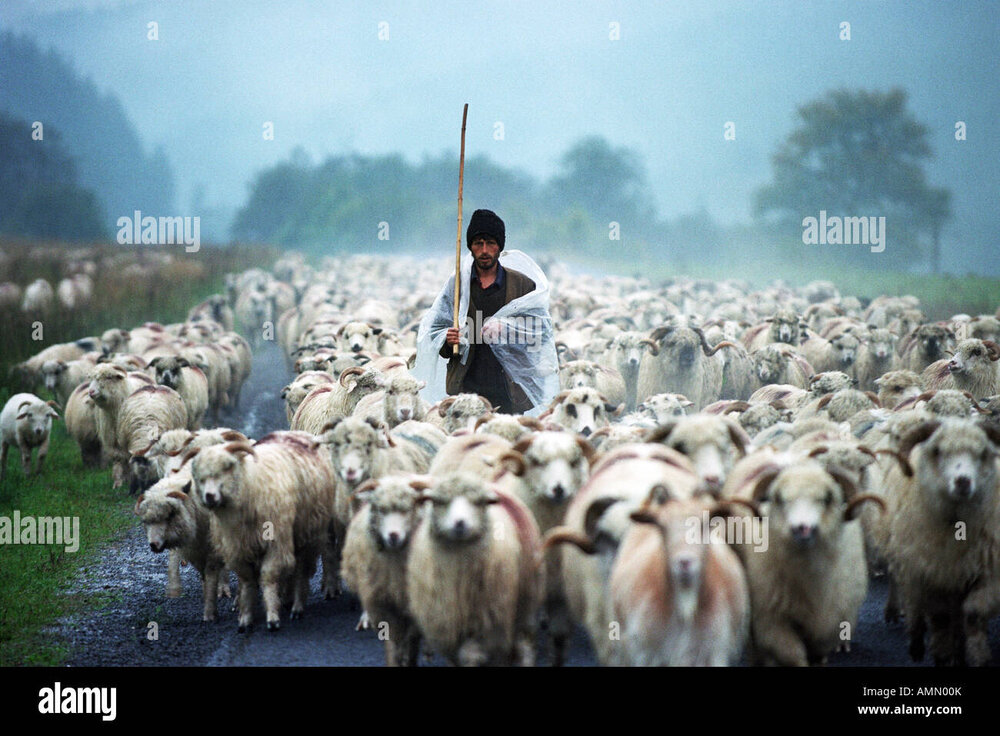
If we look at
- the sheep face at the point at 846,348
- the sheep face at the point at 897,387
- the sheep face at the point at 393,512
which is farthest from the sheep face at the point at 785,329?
the sheep face at the point at 393,512

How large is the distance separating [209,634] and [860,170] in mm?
45263

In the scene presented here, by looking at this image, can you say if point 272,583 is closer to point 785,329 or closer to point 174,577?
point 174,577

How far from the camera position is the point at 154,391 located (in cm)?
1162

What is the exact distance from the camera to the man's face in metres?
8.71

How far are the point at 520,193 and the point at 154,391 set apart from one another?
5899 cm

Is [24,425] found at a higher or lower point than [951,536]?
higher

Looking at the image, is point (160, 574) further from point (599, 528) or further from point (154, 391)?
point (599, 528)

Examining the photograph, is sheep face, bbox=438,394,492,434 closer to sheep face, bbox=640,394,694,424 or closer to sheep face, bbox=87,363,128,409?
sheep face, bbox=640,394,694,424

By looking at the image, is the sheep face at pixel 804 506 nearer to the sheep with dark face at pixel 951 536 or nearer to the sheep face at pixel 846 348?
the sheep with dark face at pixel 951 536

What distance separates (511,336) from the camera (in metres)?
8.84

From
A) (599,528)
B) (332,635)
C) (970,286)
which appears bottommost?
(332,635)

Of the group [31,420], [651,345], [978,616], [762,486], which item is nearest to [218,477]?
[762,486]

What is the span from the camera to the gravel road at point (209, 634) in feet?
21.1
